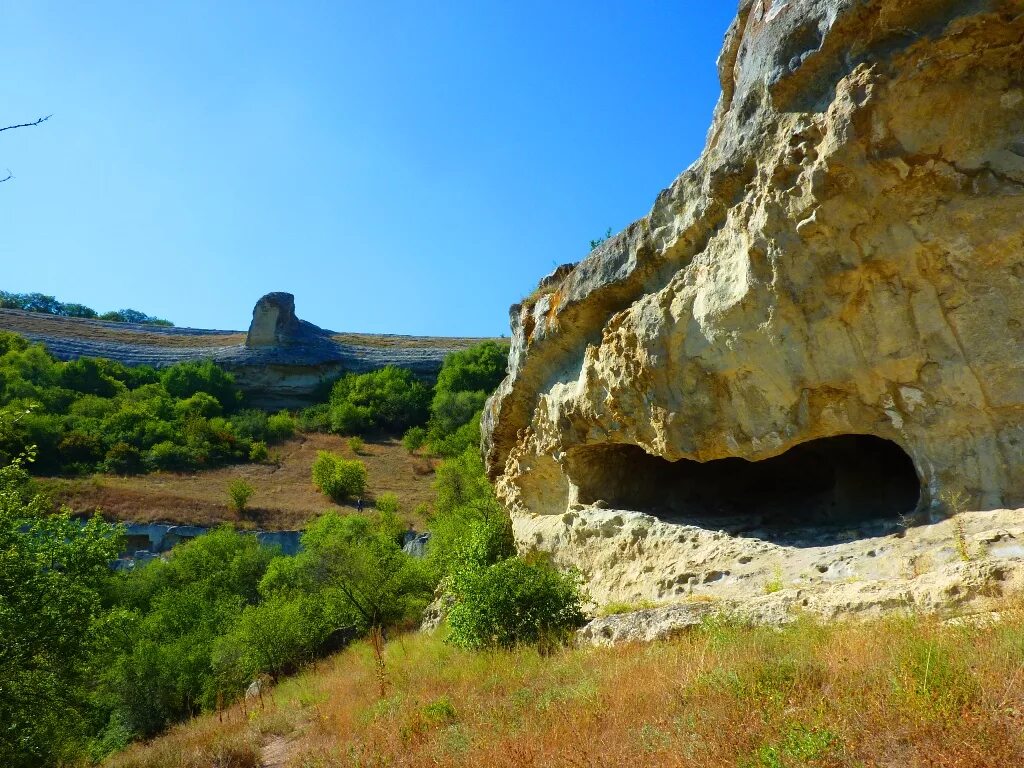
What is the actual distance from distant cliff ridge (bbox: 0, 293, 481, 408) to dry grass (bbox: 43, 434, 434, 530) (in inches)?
353

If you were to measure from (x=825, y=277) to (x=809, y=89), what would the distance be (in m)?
1.83

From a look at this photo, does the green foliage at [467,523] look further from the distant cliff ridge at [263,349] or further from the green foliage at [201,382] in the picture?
the distant cliff ridge at [263,349]

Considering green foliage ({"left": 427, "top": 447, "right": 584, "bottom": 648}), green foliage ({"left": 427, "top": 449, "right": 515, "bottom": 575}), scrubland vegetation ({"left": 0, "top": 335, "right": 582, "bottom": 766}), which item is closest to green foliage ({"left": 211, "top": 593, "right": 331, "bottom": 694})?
scrubland vegetation ({"left": 0, "top": 335, "right": 582, "bottom": 766})

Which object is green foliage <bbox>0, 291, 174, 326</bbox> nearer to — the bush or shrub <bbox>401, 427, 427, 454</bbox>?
shrub <bbox>401, 427, 427, 454</bbox>

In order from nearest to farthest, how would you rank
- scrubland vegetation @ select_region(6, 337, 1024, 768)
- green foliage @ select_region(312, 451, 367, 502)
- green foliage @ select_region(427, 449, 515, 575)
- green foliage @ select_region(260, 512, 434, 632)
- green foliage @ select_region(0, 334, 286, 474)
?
scrubland vegetation @ select_region(6, 337, 1024, 768)
green foliage @ select_region(427, 449, 515, 575)
green foliage @ select_region(260, 512, 434, 632)
green foliage @ select_region(312, 451, 367, 502)
green foliage @ select_region(0, 334, 286, 474)

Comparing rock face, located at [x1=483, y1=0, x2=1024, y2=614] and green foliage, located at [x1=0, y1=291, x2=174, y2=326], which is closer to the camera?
rock face, located at [x1=483, y1=0, x2=1024, y2=614]

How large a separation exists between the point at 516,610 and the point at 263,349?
46096 mm

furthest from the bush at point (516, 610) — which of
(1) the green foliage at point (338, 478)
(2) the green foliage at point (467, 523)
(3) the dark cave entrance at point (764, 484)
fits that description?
(1) the green foliage at point (338, 478)

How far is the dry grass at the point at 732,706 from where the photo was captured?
3219mm

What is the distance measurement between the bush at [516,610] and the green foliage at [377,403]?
36280mm

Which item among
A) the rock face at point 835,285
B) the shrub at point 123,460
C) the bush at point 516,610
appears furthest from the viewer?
the shrub at point 123,460

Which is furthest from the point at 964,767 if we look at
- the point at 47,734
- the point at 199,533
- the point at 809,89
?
the point at 199,533

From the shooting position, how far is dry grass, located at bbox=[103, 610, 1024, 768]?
10.6 ft

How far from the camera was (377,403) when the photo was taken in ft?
149
